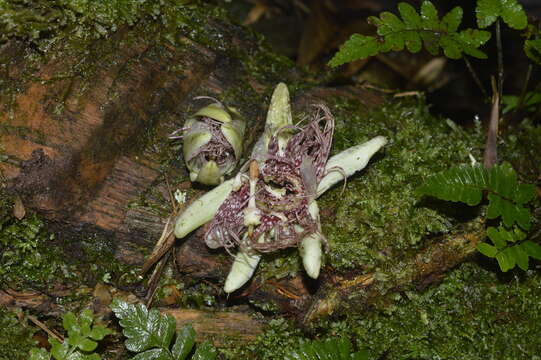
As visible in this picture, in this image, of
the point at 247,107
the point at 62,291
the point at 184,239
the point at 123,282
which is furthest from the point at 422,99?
the point at 62,291

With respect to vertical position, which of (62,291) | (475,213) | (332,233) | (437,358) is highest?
(475,213)

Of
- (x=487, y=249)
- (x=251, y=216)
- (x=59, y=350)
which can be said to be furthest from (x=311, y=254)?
(x=59, y=350)

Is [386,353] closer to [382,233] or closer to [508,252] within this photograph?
[382,233]

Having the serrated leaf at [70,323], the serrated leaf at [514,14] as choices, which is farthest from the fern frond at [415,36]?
the serrated leaf at [70,323]

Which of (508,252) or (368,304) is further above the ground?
(508,252)

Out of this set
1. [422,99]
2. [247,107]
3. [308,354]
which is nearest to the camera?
[308,354]

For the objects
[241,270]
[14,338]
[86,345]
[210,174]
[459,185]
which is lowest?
[14,338]

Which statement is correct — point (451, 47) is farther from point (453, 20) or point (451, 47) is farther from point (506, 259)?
point (506, 259)

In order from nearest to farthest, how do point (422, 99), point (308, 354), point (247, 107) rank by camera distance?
point (308, 354)
point (247, 107)
point (422, 99)
